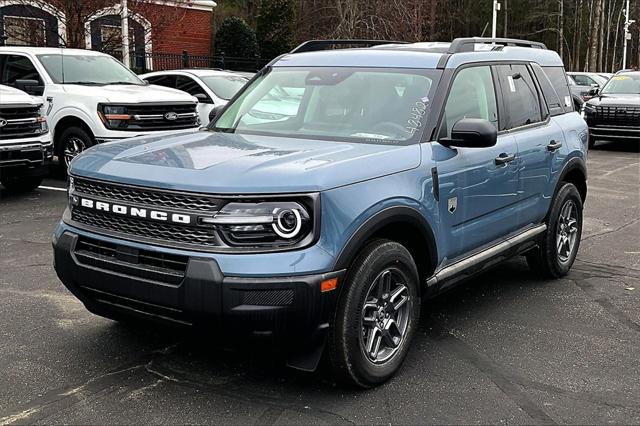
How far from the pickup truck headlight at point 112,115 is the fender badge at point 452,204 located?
6838 millimetres

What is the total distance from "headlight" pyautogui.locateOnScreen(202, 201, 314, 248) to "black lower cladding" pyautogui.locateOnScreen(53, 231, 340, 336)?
0.17 meters

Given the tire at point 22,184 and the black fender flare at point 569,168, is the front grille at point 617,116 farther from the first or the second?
the tire at point 22,184

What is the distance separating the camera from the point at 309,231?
3.53 metres

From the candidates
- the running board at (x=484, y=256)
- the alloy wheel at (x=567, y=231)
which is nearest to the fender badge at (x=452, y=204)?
the running board at (x=484, y=256)

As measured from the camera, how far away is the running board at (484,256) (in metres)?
4.45

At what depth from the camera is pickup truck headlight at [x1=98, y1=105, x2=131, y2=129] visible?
1015 cm

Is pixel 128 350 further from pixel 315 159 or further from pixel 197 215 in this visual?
pixel 315 159

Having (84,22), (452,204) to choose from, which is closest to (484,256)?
(452,204)

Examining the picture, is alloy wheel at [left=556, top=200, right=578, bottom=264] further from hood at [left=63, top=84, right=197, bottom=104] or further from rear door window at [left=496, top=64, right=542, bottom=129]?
hood at [left=63, top=84, right=197, bottom=104]

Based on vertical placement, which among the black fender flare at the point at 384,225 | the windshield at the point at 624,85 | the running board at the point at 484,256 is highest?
the windshield at the point at 624,85

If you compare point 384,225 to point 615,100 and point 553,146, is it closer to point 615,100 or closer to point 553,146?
point 553,146

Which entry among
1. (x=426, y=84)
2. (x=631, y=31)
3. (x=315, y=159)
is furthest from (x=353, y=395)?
(x=631, y=31)

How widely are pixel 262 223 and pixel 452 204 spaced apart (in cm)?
146

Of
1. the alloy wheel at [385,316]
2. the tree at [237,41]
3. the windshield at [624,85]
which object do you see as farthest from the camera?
the tree at [237,41]
